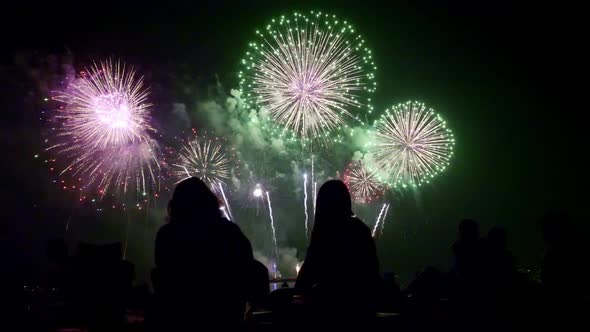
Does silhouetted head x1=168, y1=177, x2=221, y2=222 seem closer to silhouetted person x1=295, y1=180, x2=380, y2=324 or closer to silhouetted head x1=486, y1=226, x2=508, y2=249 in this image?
silhouetted person x1=295, y1=180, x2=380, y2=324

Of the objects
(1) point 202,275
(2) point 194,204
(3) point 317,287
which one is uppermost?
(2) point 194,204

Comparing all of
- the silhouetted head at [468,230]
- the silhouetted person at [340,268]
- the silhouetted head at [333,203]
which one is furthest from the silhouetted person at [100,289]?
the silhouetted head at [468,230]

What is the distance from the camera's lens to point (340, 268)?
3859mm

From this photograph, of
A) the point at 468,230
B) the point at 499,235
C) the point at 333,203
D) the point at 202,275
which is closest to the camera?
the point at 202,275

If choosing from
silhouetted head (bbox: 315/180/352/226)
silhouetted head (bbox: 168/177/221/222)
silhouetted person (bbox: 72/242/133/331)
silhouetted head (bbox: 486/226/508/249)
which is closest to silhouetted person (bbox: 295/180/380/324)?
silhouetted head (bbox: 315/180/352/226)

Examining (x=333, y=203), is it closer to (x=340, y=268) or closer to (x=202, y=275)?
(x=340, y=268)

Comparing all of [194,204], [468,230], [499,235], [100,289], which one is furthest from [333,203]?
[499,235]

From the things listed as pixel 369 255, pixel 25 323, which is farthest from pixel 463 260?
pixel 25 323

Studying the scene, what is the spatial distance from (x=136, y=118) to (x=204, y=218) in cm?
1769

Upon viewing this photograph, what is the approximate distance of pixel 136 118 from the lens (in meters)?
20.0

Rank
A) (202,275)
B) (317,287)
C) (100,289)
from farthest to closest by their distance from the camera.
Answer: (100,289) → (317,287) → (202,275)

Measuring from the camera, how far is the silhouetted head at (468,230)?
642 cm

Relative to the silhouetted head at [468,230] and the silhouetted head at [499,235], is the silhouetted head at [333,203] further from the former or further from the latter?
the silhouetted head at [499,235]

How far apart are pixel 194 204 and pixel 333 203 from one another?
1.36m
